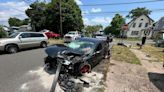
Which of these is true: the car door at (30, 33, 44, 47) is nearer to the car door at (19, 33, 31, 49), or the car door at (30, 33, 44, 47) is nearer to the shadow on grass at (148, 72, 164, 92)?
the car door at (19, 33, 31, 49)

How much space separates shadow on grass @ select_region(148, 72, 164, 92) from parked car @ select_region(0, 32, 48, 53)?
9709 mm

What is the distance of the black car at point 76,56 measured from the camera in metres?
6.40

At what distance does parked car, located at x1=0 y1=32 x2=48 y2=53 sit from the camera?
11.7m

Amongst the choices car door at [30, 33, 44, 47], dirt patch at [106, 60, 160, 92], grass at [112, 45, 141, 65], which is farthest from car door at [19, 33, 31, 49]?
dirt patch at [106, 60, 160, 92]

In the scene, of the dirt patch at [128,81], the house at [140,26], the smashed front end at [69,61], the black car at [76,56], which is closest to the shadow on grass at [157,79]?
the dirt patch at [128,81]

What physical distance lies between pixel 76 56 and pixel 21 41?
750 cm

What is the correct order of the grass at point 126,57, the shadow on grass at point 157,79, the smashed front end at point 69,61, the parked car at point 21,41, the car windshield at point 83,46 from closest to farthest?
the smashed front end at point 69,61
the shadow on grass at point 157,79
the car windshield at point 83,46
the grass at point 126,57
the parked car at point 21,41

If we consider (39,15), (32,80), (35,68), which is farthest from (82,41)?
(39,15)

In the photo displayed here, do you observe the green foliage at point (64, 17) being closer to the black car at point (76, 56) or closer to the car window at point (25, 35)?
the car window at point (25, 35)

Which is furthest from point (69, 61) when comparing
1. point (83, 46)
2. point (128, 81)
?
point (128, 81)

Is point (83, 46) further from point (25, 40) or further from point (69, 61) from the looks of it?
point (25, 40)

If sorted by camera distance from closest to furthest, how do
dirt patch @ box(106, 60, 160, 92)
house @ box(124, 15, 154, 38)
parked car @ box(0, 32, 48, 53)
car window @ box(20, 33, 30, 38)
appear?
dirt patch @ box(106, 60, 160, 92)
parked car @ box(0, 32, 48, 53)
car window @ box(20, 33, 30, 38)
house @ box(124, 15, 154, 38)

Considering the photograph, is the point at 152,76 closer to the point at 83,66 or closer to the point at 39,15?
the point at 83,66

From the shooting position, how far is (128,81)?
23.1 ft
